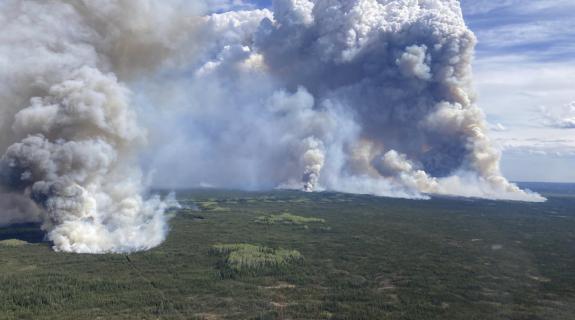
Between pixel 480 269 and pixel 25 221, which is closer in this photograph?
pixel 480 269

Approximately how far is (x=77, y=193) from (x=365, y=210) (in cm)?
8176

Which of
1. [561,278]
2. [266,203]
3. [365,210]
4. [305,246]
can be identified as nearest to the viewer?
[561,278]

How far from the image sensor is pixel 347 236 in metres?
88.0

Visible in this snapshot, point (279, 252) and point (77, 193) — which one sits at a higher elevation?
point (77, 193)

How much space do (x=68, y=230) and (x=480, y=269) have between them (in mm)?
56862

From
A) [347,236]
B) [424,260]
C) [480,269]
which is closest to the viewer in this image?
[480,269]

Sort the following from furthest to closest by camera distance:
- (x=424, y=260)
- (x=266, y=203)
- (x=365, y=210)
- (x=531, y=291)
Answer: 1. (x=266, y=203)
2. (x=365, y=210)
3. (x=424, y=260)
4. (x=531, y=291)

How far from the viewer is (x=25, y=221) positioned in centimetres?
9144

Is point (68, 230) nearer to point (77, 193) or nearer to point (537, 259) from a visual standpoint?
point (77, 193)

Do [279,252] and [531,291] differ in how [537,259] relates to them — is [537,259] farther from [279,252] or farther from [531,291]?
[279,252]

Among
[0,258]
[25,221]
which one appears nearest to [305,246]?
[0,258]

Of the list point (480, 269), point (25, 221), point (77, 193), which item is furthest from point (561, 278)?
point (25, 221)

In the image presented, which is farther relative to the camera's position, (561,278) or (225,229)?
(225,229)

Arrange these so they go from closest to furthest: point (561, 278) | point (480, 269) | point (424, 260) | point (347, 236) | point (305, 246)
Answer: point (561, 278), point (480, 269), point (424, 260), point (305, 246), point (347, 236)
